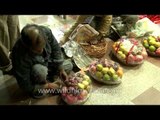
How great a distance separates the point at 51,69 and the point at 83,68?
10.1 inches

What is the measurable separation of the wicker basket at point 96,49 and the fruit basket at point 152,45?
0.35 metres

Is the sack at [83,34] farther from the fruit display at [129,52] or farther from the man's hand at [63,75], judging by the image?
the man's hand at [63,75]

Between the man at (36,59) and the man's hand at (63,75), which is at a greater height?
the man at (36,59)

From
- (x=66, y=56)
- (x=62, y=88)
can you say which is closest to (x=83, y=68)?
(x=66, y=56)

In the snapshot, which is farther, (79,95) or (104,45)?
(104,45)

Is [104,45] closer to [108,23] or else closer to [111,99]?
[108,23]

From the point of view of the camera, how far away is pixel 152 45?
82.0 inches

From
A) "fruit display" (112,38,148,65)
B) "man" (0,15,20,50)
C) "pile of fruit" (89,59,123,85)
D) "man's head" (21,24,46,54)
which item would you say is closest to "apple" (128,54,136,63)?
"fruit display" (112,38,148,65)

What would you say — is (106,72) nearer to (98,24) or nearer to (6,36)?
(98,24)

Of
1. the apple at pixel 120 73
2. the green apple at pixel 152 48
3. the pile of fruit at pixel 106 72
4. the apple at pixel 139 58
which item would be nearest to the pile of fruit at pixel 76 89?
the pile of fruit at pixel 106 72

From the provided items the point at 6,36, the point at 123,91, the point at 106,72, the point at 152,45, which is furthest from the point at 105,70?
the point at 6,36

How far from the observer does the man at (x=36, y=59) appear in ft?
4.80
